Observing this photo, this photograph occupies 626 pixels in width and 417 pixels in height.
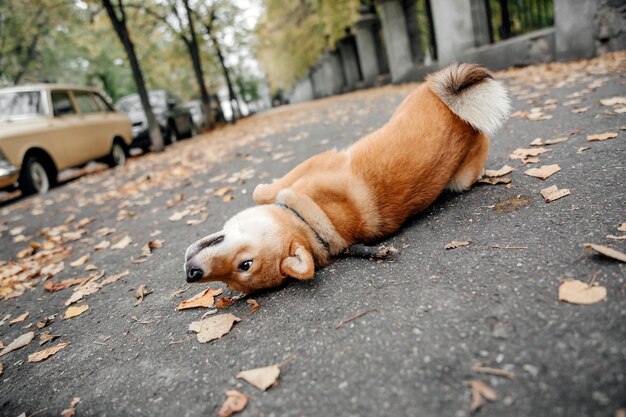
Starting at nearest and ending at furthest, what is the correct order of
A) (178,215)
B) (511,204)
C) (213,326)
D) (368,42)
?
1. (213,326)
2. (511,204)
3. (178,215)
4. (368,42)

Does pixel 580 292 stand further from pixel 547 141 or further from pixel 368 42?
pixel 368 42

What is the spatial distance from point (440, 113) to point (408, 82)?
12.2 m

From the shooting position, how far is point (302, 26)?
64.1ft

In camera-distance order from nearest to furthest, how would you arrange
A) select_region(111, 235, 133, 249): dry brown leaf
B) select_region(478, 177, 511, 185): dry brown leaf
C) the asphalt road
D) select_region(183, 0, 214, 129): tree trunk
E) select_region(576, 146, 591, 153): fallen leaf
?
the asphalt road
select_region(478, 177, 511, 185): dry brown leaf
select_region(576, 146, 591, 153): fallen leaf
select_region(111, 235, 133, 249): dry brown leaf
select_region(183, 0, 214, 129): tree trunk

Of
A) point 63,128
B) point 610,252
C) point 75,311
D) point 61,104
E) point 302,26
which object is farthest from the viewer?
point 302,26

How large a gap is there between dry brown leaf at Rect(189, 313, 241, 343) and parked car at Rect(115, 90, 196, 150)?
10.8 meters

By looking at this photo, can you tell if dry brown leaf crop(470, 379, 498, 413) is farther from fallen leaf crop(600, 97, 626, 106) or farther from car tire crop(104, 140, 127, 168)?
car tire crop(104, 140, 127, 168)

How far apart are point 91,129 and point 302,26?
1399 cm

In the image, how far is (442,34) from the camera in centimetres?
1052

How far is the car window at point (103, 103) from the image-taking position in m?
10.1

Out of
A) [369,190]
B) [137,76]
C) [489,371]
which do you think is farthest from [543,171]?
[137,76]

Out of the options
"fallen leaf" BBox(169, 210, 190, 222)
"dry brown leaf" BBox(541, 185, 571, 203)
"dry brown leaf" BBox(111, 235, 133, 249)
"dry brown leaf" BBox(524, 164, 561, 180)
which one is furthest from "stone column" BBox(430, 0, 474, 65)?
"dry brown leaf" BBox(111, 235, 133, 249)

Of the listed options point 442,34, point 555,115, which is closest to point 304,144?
point 555,115

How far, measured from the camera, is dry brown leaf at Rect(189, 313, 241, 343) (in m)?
2.10
